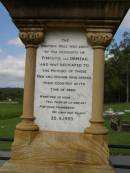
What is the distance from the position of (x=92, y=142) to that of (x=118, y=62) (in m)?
79.9

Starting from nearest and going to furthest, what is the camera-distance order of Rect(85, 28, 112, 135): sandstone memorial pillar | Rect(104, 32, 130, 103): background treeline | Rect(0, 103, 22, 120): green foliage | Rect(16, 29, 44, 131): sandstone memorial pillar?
Rect(85, 28, 112, 135): sandstone memorial pillar
Rect(16, 29, 44, 131): sandstone memorial pillar
Rect(0, 103, 22, 120): green foliage
Rect(104, 32, 130, 103): background treeline

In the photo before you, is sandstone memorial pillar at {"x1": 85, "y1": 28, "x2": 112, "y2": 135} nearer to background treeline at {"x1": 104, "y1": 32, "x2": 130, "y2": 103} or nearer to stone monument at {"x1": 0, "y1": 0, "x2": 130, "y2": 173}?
stone monument at {"x1": 0, "y1": 0, "x2": 130, "y2": 173}

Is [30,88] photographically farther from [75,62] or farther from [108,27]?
[108,27]

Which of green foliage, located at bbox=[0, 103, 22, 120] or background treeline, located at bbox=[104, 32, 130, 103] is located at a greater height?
background treeline, located at bbox=[104, 32, 130, 103]

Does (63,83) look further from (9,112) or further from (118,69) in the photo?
(118,69)

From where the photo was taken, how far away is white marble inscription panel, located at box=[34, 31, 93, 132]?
749 centimetres

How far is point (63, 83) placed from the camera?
7.50 m

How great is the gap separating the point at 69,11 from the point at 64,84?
3.54 ft

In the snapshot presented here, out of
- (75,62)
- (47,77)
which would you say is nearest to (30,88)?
(47,77)

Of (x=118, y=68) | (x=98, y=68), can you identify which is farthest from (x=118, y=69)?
(x=98, y=68)

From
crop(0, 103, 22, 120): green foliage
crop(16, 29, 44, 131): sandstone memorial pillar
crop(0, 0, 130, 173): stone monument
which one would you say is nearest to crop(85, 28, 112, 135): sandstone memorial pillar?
crop(0, 0, 130, 173): stone monument

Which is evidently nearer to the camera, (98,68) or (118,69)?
(98,68)

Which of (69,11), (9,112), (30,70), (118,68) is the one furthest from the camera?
(118,68)

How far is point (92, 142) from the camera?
7.29 m
